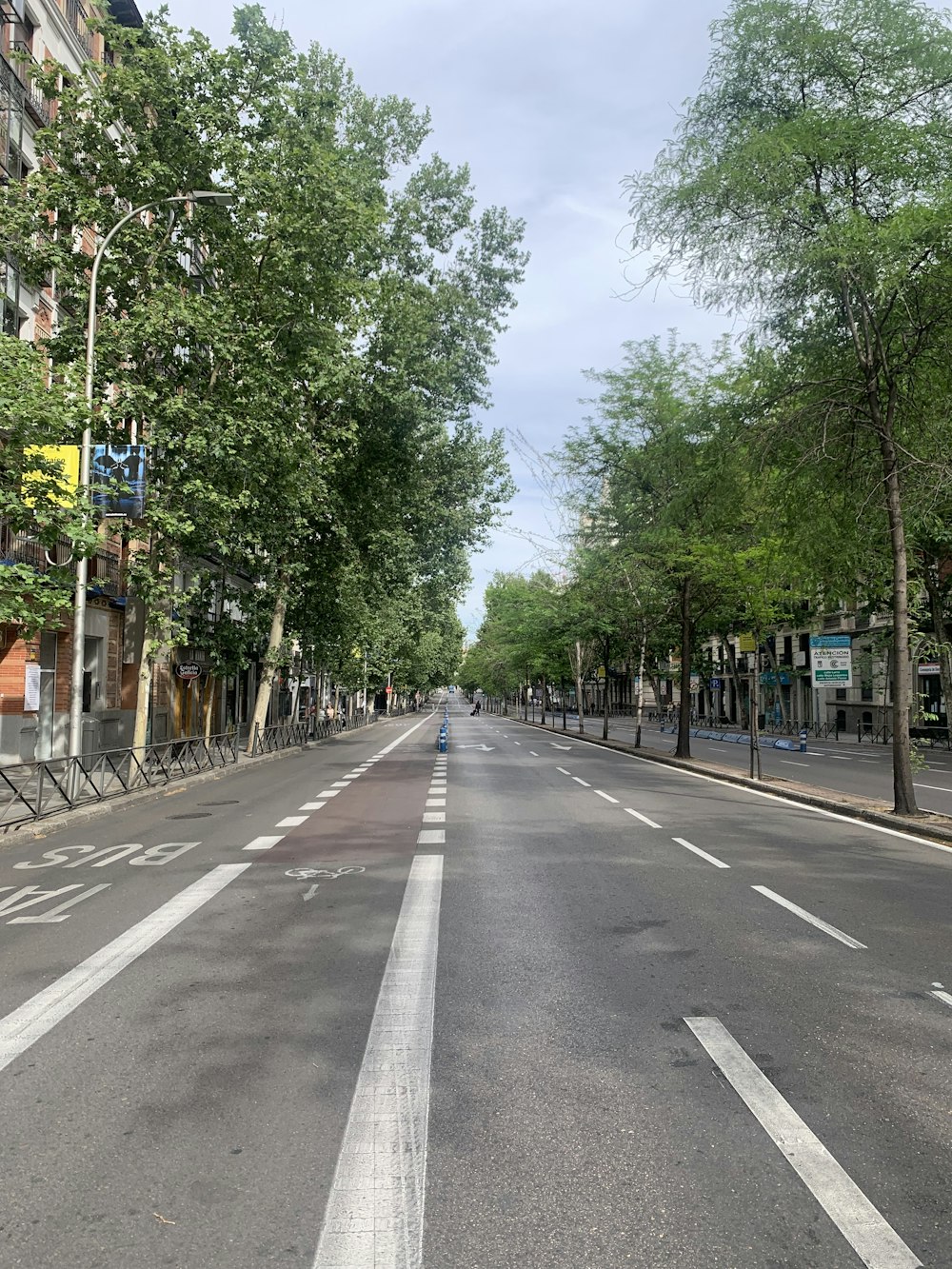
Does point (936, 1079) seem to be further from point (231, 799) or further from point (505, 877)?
point (231, 799)

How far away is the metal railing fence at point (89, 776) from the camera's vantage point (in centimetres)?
1330

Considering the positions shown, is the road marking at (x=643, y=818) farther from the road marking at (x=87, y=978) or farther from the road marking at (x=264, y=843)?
the road marking at (x=87, y=978)

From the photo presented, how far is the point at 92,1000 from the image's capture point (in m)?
5.25

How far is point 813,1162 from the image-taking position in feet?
11.1

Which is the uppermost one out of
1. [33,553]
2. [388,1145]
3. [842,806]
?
[33,553]

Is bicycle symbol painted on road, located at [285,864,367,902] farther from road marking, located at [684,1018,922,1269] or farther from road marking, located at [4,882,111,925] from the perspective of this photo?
road marking, located at [684,1018,922,1269]

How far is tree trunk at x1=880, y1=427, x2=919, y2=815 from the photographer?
13.7 m

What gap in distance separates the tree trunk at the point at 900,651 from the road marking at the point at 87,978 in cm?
1033

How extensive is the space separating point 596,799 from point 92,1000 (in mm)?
11756

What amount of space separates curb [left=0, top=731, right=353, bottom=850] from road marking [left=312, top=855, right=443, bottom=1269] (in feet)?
28.9

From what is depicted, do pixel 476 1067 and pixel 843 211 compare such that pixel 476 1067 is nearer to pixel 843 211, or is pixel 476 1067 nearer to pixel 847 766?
pixel 843 211

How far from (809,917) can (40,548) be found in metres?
20.9

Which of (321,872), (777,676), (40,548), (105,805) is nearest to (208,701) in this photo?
(40,548)

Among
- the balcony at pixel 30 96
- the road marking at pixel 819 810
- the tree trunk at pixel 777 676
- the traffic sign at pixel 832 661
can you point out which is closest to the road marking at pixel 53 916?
the road marking at pixel 819 810
